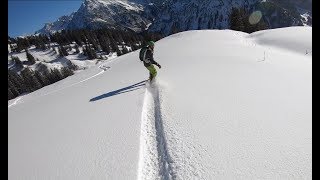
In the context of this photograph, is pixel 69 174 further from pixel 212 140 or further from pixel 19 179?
pixel 212 140

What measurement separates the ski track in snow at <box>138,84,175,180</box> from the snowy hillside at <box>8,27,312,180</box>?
21mm

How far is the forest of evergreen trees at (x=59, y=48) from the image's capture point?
384 feet

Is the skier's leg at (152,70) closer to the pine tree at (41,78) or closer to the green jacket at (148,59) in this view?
the green jacket at (148,59)

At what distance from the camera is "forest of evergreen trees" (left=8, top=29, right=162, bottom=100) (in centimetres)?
11700

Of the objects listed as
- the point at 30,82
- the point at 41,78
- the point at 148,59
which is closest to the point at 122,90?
the point at 148,59

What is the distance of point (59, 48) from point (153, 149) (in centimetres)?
15156

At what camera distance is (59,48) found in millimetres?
145625

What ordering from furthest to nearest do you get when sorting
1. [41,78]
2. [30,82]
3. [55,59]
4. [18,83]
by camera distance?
1. [55,59]
2. [18,83]
3. [41,78]
4. [30,82]

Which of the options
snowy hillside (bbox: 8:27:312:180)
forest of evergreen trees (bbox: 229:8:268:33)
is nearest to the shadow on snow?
snowy hillside (bbox: 8:27:312:180)

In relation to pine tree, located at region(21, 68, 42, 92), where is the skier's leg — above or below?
above

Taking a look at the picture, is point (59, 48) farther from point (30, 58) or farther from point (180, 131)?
point (180, 131)

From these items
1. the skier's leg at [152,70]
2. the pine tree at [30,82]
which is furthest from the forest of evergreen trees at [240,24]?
the pine tree at [30,82]

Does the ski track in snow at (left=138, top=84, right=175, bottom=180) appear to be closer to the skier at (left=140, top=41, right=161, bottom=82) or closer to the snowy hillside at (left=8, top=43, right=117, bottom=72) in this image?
the skier at (left=140, top=41, right=161, bottom=82)

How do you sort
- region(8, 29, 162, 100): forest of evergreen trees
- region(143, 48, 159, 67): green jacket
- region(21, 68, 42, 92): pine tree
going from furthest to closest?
region(8, 29, 162, 100): forest of evergreen trees → region(21, 68, 42, 92): pine tree → region(143, 48, 159, 67): green jacket
